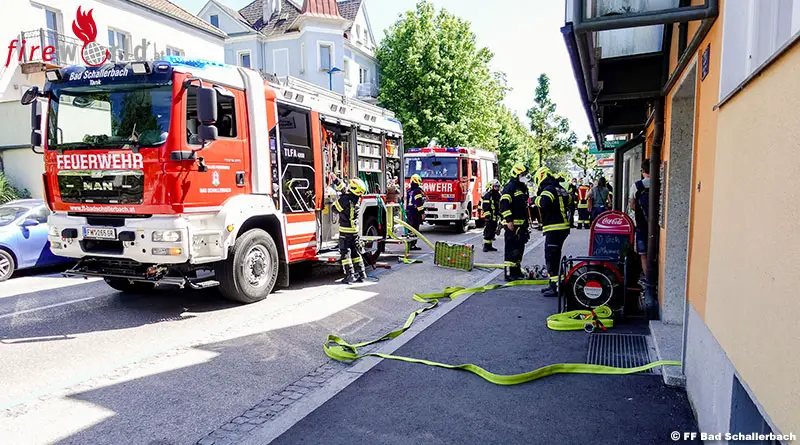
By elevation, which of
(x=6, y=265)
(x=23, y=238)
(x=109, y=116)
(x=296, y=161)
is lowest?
(x=6, y=265)

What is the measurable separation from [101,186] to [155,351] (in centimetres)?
247

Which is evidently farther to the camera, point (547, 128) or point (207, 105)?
point (547, 128)

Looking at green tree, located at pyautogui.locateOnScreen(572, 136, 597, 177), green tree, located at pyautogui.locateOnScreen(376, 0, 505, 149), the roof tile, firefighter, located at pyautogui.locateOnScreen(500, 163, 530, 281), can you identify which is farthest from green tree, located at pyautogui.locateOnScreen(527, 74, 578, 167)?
firefighter, located at pyautogui.locateOnScreen(500, 163, 530, 281)

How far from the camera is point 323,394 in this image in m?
4.32

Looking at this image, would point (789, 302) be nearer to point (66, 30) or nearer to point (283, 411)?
point (283, 411)

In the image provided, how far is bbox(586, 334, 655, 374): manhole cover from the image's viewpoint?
16.1ft

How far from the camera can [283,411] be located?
13.2 feet

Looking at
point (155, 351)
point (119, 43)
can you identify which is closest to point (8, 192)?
point (119, 43)

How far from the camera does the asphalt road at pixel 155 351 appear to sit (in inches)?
153

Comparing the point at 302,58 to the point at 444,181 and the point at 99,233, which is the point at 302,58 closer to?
the point at 444,181

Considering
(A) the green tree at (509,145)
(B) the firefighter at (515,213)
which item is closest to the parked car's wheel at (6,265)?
(B) the firefighter at (515,213)

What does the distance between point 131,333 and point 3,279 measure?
512 centimetres

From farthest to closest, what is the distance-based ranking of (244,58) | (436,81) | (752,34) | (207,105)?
(244,58)
(436,81)
(207,105)
(752,34)

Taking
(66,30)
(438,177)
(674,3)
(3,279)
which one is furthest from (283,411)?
(66,30)
